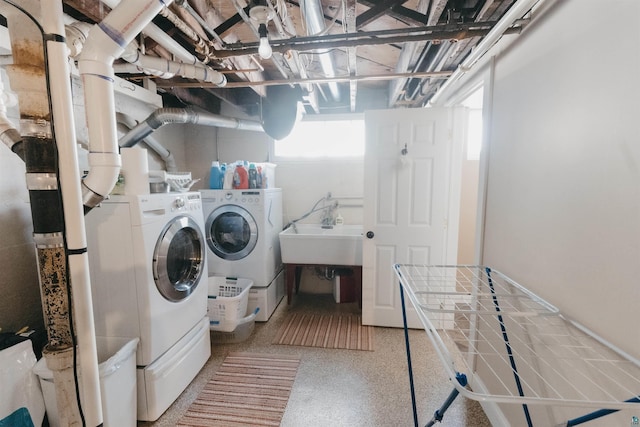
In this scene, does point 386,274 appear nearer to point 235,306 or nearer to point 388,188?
point 388,188

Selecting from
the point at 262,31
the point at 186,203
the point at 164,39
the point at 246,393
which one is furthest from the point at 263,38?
the point at 246,393

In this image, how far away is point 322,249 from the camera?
9.62 ft

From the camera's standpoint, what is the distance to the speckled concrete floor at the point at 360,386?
1673mm

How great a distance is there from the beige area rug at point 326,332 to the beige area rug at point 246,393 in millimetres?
271

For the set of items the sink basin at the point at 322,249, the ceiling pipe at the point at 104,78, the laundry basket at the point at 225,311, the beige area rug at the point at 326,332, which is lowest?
the beige area rug at the point at 326,332

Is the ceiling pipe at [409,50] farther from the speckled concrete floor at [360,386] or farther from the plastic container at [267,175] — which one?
the speckled concrete floor at [360,386]

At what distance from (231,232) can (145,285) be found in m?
1.33

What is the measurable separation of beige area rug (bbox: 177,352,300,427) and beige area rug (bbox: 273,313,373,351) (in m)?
0.27

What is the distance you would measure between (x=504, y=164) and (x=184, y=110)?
8.38 feet

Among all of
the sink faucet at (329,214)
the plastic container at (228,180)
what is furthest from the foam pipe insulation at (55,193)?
the sink faucet at (329,214)

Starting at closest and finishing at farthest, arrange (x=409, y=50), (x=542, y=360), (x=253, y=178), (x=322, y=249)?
(x=542, y=360) < (x=409, y=50) < (x=253, y=178) < (x=322, y=249)

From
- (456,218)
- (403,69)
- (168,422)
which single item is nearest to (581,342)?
(456,218)

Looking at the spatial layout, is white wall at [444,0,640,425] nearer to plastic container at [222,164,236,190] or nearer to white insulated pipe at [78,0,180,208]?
white insulated pipe at [78,0,180,208]

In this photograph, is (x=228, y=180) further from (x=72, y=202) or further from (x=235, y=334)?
(x=72, y=202)
